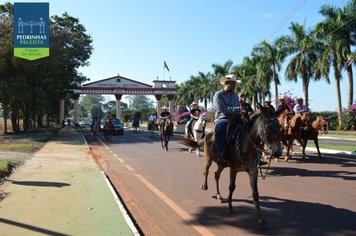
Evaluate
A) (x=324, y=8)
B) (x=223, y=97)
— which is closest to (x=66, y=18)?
(x=324, y=8)

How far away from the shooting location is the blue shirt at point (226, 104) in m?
8.80

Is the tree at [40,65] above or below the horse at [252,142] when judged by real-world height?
above

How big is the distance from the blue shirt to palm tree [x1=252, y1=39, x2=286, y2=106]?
1710 inches

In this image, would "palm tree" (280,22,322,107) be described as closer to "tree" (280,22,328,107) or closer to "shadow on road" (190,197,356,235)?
"tree" (280,22,328,107)

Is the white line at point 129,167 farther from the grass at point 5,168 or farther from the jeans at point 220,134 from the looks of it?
the jeans at point 220,134

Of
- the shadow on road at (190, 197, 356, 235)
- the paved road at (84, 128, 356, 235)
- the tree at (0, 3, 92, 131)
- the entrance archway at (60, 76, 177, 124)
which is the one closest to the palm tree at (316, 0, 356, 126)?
the tree at (0, 3, 92, 131)

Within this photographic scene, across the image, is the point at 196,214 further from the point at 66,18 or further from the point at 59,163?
the point at 66,18

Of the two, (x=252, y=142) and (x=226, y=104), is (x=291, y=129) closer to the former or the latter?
(x=226, y=104)

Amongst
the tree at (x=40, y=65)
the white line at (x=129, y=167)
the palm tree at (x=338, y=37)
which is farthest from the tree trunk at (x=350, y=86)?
the white line at (x=129, y=167)

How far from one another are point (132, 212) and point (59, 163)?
8.26 metres

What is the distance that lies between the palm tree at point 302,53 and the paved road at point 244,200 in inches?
1308

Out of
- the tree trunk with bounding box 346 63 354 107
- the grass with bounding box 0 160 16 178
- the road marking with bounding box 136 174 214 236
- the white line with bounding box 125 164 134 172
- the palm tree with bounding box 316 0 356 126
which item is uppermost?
the palm tree with bounding box 316 0 356 126

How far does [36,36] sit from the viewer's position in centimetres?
1808

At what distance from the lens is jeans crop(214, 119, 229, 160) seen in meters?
8.85
